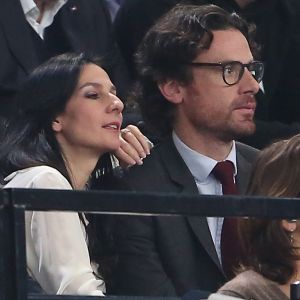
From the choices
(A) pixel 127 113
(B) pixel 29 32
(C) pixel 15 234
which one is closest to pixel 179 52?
(A) pixel 127 113

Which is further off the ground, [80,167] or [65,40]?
[65,40]

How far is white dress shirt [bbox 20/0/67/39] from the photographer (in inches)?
231

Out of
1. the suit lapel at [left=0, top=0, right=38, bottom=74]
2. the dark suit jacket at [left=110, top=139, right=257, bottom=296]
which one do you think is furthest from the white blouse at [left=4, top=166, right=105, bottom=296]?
the suit lapel at [left=0, top=0, right=38, bottom=74]

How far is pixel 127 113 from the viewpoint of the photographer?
5.54m

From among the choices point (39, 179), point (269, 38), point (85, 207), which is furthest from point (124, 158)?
point (85, 207)

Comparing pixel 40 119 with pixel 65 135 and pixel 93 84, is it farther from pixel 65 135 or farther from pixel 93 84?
pixel 93 84

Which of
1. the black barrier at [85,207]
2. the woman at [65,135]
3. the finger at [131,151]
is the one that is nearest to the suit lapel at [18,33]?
the woman at [65,135]

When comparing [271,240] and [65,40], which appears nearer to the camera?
[271,240]

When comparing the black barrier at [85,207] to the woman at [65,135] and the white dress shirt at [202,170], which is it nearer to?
the woman at [65,135]

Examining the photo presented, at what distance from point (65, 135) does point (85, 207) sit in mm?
2043

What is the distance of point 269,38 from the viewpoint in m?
6.20

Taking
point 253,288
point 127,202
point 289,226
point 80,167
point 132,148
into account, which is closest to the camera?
point 127,202

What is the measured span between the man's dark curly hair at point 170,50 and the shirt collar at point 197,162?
6.3 inches

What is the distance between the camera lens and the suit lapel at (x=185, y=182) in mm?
4617
